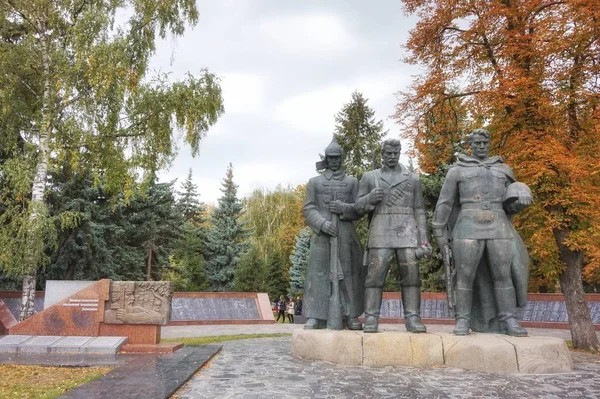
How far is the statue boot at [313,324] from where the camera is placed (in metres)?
7.88

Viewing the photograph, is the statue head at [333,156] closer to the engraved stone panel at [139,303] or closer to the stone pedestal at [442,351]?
the stone pedestal at [442,351]

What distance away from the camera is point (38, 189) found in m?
12.4

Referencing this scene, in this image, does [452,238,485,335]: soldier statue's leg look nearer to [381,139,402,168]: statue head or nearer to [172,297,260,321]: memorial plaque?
[381,139,402,168]: statue head

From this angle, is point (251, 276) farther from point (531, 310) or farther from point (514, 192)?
point (514, 192)

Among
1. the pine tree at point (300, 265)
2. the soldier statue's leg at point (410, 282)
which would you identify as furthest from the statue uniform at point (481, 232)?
the pine tree at point (300, 265)

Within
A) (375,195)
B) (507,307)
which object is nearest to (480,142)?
(375,195)

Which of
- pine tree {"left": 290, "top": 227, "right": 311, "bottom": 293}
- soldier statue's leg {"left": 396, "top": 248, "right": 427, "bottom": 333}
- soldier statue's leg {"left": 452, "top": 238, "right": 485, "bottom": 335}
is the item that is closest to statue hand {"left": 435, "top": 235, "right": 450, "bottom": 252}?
soldier statue's leg {"left": 452, "top": 238, "right": 485, "bottom": 335}

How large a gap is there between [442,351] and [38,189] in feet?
35.2

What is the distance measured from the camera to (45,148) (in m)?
12.6

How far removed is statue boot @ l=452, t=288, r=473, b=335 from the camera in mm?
7016

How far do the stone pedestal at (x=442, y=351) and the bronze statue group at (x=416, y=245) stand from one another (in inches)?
15.3

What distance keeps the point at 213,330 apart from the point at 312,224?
765cm

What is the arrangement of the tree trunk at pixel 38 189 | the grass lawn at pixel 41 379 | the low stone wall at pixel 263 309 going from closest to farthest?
the grass lawn at pixel 41 379
the tree trunk at pixel 38 189
the low stone wall at pixel 263 309

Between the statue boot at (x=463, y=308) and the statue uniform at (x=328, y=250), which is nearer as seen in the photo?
the statue boot at (x=463, y=308)
